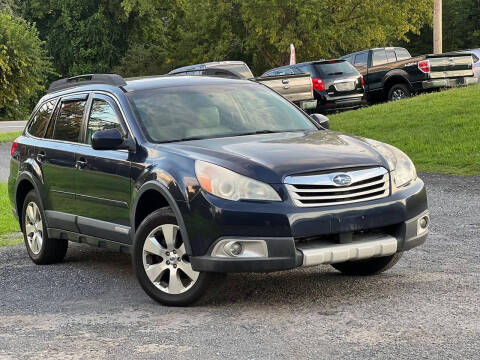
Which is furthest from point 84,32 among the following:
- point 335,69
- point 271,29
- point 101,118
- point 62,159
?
point 101,118

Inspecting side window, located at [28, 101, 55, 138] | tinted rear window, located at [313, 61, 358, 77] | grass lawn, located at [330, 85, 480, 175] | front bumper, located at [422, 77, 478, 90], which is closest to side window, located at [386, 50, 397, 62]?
tinted rear window, located at [313, 61, 358, 77]

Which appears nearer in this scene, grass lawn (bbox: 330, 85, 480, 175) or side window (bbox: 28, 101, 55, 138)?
side window (bbox: 28, 101, 55, 138)

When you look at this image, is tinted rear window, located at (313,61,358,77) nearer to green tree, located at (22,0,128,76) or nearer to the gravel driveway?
the gravel driveway

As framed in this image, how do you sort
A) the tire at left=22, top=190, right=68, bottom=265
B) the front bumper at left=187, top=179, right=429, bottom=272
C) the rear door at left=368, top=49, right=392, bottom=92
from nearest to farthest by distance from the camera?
1. the front bumper at left=187, top=179, right=429, bottom=272
2. the tire at left=22, top=190, right=68, bottom=265
3. the rear door at left=368, top=49, right=392, bottom=92

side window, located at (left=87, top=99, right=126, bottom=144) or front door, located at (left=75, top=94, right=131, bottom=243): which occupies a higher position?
side window, located at (left=87, top=99, right=126, bottom=144)

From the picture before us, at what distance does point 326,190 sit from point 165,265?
1.31m

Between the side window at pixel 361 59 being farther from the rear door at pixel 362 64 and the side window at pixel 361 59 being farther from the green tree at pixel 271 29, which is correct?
the green tree at pixel 271 29

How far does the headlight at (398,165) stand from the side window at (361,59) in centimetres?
2157

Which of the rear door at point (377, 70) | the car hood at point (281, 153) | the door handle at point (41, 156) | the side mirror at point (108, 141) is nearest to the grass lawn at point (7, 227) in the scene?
the door handle at point (41, 156)

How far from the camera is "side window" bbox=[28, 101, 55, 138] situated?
958cm

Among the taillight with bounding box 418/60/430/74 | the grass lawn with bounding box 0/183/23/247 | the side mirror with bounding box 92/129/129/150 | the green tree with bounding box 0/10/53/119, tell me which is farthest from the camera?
the green tree with bounding box 0/10/53/119

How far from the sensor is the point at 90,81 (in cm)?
908

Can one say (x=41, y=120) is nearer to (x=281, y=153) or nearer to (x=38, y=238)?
(x=38, y=238)

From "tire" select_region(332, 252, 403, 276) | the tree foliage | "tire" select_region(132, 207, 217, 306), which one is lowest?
the tree foliage
